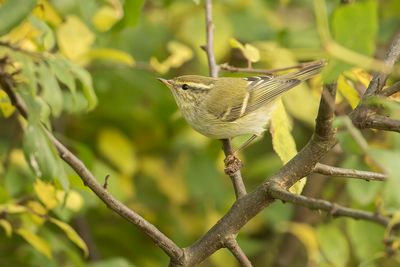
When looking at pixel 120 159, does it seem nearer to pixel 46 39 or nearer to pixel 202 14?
pixel 202 14

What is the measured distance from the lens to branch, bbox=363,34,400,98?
223 centimetres

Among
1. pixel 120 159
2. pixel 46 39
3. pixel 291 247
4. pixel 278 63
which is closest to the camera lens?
pixel 46 39

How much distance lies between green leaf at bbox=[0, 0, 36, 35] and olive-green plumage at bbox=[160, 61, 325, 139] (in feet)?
5.65

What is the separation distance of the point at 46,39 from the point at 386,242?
55.7 inches

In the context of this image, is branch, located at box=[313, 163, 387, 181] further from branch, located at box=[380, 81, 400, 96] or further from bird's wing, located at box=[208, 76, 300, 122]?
bird's wing, located at box=[208, 76, 300, 122]

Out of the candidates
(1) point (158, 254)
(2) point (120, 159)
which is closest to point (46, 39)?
(2) point (120, 159)

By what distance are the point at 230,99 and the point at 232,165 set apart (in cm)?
119

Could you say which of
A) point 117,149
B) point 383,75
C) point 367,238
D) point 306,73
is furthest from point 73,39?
point 383,75

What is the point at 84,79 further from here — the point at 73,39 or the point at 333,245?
the point at 333,245

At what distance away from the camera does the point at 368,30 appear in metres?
1.42

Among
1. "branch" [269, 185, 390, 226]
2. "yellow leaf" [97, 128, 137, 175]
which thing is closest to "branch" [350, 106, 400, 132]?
"branch" [269, 185, 390, 226]

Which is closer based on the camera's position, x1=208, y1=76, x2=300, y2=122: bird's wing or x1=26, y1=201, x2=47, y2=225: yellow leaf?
x1=26, y1=201, x2=47, y2=225: yellow leaf

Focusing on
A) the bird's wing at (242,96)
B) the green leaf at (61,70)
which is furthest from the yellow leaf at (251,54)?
the bird's wing at (242,96)

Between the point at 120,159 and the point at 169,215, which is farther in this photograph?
the point at 169,215
